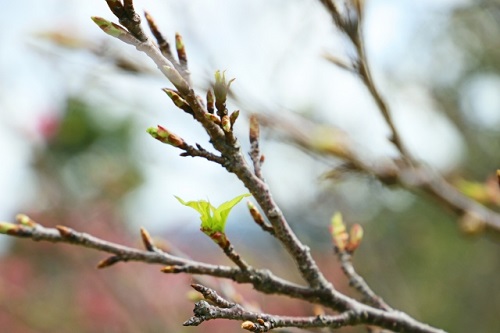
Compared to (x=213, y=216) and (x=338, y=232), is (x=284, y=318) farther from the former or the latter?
(x=338, y=232)

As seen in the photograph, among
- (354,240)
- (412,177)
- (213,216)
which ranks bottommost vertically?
(213,216)

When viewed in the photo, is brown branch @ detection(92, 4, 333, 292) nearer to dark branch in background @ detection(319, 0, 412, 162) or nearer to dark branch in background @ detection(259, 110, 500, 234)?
dark branch in background @ detection(319, 0, 412, 162)

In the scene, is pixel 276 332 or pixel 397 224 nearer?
pixel 276 332

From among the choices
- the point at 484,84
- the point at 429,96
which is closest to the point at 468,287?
the point at 484,84

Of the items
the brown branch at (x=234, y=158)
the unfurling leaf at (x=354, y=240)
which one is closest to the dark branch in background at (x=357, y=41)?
the unfurling leaf at (x=354, y=240)

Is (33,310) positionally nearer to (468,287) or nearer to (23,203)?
(23,203)

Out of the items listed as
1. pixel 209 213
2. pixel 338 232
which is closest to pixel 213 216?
pixel 209 213

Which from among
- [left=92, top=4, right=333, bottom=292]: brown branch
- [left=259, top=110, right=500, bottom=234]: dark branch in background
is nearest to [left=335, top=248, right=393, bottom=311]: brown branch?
[left=92, top=4, right=333, bottom=292]: brown branch

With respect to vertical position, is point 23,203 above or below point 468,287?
above
